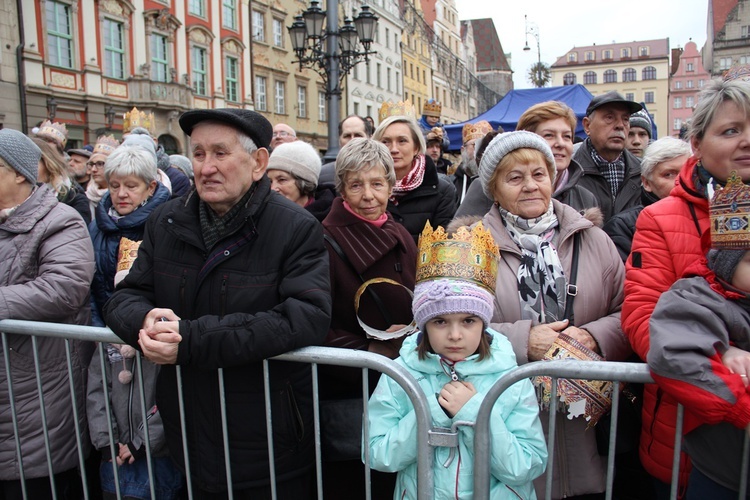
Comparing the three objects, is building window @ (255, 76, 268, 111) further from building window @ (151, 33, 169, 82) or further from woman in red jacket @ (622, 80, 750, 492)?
woman in red jacket @ (622, 80, 750, 492)

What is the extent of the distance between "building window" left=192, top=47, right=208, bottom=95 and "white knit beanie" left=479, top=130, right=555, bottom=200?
24.9m

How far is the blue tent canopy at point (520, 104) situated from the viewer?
35.9ft

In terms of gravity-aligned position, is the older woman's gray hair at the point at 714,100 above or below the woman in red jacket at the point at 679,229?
above

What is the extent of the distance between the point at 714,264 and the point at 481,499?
107 centimetres

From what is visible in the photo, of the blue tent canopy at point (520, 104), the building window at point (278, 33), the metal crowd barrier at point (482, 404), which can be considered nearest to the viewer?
the metal crowd barrier at point (482, 404)

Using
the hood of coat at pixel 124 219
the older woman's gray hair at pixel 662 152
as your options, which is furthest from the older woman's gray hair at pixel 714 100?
the hood of coat at pixel 124 219

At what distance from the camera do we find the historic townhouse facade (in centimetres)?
8119

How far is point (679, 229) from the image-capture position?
1977mm

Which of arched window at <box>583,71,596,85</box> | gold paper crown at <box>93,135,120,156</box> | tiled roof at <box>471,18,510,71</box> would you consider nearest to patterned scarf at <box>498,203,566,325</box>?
gold paper crown at <box>93,135,120,156</box>

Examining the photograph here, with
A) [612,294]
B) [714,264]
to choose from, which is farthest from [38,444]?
[714,264]

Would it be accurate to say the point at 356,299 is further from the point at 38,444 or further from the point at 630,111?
the point at 630,111

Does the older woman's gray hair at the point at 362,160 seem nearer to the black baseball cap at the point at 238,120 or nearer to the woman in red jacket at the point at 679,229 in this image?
the black baseball cap at the point at 238,120

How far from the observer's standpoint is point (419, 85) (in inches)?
2077

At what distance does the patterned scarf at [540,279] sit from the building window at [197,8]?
26.5 meters
